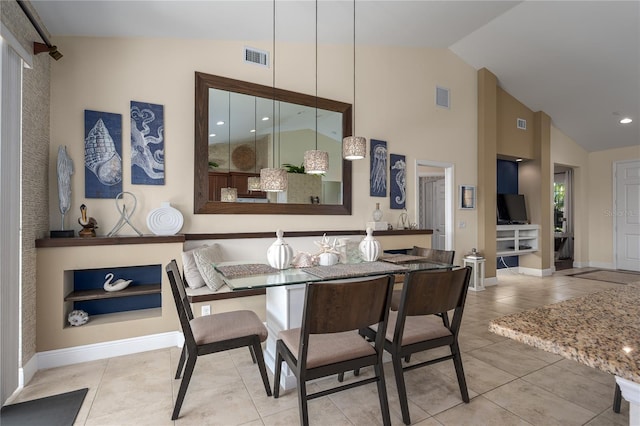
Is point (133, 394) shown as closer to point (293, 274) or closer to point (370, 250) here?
point (293, 274)

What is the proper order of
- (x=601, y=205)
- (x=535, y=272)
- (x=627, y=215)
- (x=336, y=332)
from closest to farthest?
(x=336, y=332) → (x=535, y=272) → (x=627, y=215) → (x=601, y=205)

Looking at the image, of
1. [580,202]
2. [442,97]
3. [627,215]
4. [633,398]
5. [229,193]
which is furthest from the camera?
[580,202]

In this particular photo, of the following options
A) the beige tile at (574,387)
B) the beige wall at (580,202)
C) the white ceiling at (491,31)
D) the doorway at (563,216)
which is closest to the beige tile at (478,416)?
the beige tile at (574,387)

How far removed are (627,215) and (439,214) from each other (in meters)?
4.09

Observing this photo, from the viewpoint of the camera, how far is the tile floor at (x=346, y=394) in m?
1.94

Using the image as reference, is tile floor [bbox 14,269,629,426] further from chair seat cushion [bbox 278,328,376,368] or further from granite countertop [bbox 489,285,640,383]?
granite countertop [bbox 489,285,640,383]

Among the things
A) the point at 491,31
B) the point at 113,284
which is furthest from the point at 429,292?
the point at 491,31

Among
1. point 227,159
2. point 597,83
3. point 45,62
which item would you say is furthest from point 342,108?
point 597,83

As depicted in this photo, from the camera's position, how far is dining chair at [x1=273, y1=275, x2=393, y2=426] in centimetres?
158

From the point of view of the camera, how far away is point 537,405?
6.84 ft

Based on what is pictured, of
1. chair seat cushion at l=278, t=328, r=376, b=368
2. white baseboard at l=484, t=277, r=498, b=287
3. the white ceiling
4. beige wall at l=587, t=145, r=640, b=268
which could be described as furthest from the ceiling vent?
beige wall at l=587, t=145, r=640, b=268

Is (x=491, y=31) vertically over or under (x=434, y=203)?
over

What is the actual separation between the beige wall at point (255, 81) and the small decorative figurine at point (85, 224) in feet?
0.40

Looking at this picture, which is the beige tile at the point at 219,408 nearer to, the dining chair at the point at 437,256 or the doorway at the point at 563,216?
the dining chair at the point at 437,256
